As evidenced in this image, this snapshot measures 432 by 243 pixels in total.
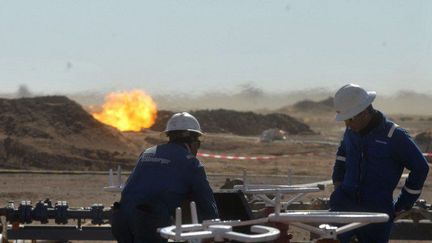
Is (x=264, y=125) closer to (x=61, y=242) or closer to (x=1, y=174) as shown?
(x=1, y=174)

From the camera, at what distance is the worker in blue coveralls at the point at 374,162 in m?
8.56

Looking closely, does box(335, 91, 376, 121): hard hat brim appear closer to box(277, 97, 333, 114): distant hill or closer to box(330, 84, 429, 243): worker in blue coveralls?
box(330, 84, 429, 243): worker in blue coveralls

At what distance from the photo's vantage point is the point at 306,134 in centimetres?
7919

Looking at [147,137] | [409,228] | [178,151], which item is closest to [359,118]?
[178,151]

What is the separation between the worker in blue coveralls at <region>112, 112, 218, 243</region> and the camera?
25.7ft

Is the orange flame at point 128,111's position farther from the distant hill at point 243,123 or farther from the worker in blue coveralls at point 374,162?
the worker in blue coveralls at point 374,162

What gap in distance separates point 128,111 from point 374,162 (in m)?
52.8

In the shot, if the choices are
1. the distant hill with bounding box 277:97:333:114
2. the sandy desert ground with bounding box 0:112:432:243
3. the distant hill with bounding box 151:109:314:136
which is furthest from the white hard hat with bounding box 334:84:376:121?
the distant hill with bounding box 277:97:333:114

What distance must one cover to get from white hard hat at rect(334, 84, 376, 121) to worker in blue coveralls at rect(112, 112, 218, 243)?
49.8 inches

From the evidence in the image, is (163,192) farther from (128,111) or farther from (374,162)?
(128,111)

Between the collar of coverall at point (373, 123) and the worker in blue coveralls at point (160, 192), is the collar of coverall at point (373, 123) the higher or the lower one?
the higher one

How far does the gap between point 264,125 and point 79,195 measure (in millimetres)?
58396

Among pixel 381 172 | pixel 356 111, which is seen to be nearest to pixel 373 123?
pixel 356 111

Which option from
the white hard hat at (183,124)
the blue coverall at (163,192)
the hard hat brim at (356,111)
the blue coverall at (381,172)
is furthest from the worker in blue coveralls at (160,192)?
the blue coverall at (381,172)
